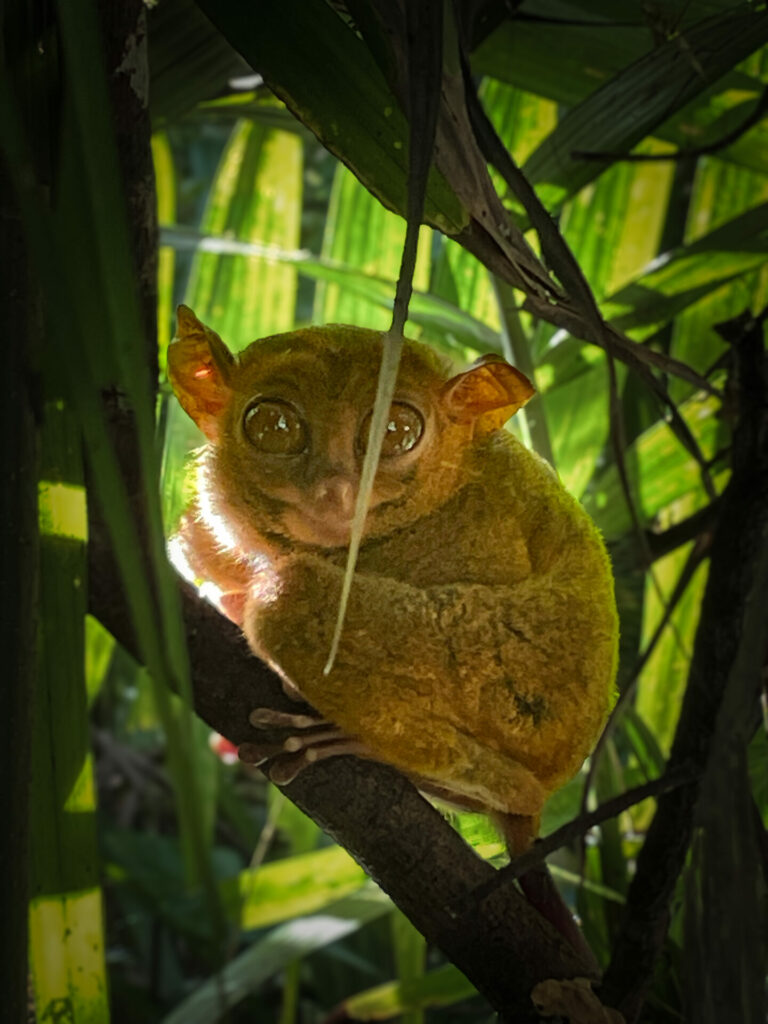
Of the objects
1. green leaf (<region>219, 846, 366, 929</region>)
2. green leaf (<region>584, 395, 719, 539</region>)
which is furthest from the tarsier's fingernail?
green leaf (<region>219, 846, 366, 929</region>)

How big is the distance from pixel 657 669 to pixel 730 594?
1.29 metres

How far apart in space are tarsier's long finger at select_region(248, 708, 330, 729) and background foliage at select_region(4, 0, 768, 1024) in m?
0.19

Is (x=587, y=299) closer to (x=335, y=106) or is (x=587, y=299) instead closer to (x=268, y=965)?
(x=335, y=106)

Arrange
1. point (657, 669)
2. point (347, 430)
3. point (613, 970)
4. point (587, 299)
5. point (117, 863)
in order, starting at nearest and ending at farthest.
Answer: point (587, 299), point (347, 430), point (613, 970), point (657, 669), point (117, 863)

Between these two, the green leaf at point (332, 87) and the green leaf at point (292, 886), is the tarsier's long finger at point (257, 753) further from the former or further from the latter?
the green leaf at point (292, 886)

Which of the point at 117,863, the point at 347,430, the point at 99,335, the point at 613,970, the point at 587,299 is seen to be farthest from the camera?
the point at 117,863

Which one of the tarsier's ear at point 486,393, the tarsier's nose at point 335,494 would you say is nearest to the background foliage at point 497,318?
the tarsier's ear at point 486,393

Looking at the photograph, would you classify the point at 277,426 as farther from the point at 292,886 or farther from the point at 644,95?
the point at 292,886

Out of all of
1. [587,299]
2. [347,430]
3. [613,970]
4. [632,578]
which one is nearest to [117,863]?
[632,578]

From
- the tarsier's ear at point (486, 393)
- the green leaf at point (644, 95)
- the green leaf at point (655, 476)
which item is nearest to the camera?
the tarsier's ear at point (486, 393)

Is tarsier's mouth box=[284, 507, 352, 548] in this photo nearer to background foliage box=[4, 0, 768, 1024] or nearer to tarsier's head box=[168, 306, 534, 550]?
tarsier's head box=[168, 306, 534, 550]

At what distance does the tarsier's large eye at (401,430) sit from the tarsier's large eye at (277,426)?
3.1 inches

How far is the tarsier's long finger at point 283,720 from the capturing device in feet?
3.99

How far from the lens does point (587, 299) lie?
0.96 meters
